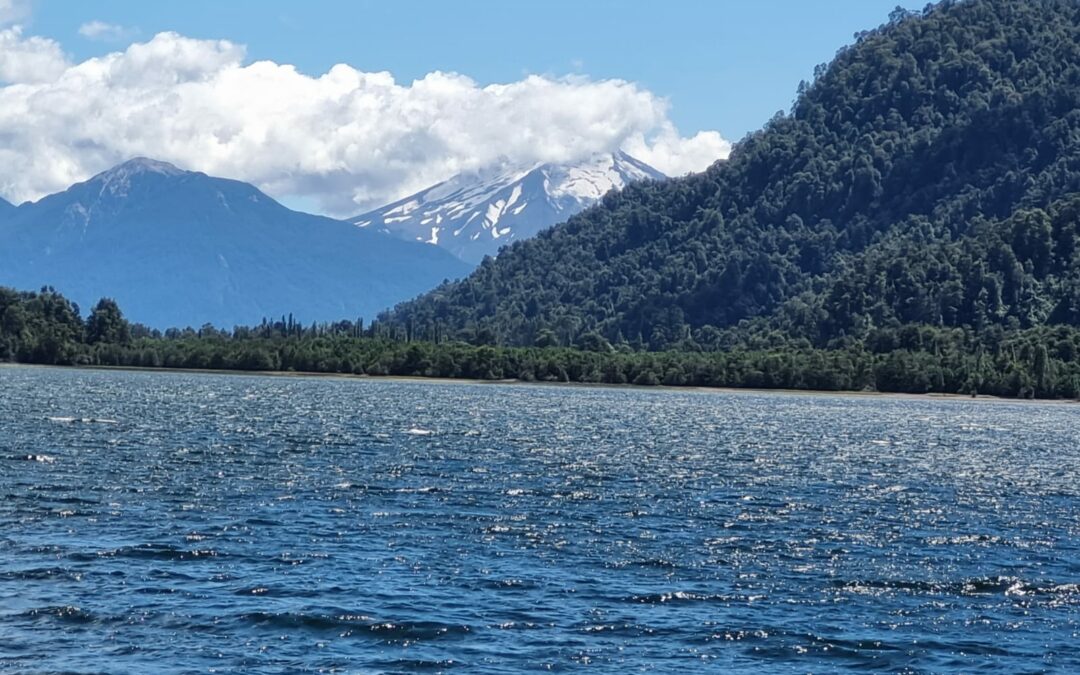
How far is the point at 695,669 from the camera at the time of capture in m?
40.2

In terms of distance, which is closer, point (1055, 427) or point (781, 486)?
point (781, 486)

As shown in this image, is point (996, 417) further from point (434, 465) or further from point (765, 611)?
point (765, 611)

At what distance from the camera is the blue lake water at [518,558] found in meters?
42.0

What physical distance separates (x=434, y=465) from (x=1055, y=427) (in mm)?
99562

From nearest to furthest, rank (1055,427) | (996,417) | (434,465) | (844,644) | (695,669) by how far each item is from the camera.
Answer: (695,669)
(844,644)
(434,465)
(1055,427)
(996,417)

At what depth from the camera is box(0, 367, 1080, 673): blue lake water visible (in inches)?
1652

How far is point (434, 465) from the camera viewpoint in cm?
9144

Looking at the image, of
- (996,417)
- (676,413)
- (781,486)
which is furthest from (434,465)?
(996,417)

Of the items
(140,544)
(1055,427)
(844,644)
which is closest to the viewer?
(844,644)

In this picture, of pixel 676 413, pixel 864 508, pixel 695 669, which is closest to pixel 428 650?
pixel 695 669

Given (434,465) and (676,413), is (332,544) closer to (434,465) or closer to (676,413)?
(434,465)

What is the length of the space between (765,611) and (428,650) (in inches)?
474

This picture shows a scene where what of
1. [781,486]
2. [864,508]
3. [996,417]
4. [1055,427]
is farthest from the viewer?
[996,417]

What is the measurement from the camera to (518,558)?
183ft
